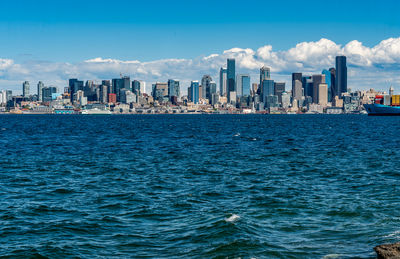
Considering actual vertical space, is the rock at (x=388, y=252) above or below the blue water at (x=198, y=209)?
above

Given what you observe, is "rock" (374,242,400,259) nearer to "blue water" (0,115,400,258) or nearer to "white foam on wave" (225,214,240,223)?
"blue water" (0,115,400,258)

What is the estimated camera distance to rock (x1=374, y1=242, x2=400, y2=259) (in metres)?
14.8

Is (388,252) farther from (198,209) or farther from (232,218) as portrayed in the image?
(198,209)

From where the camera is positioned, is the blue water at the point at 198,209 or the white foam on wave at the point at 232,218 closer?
the blue water at the point at 198,209

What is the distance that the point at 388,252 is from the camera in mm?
15172

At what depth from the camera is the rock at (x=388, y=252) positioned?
14812 mm

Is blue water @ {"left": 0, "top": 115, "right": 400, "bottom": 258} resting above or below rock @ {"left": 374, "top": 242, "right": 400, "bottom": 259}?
below

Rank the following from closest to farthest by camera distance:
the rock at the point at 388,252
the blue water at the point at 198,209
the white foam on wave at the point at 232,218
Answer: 1. the rock at the point at 388,252
2. the blue water at the point at 198,209
3. the white foam on wave at the point at 232,218

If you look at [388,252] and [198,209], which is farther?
[198,209]

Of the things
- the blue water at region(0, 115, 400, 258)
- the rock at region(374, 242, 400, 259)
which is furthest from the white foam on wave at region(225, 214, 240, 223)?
the rock at region(374, 242, 400, 259)

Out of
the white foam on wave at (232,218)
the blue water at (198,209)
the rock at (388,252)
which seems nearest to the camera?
the rock at (388,252)

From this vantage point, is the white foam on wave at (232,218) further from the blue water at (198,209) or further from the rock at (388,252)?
the rock at (388,252)

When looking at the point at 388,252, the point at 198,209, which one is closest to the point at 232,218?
the point at 198,209

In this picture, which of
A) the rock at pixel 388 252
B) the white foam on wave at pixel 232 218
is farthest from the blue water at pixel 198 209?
the rock at pixel 388 252
